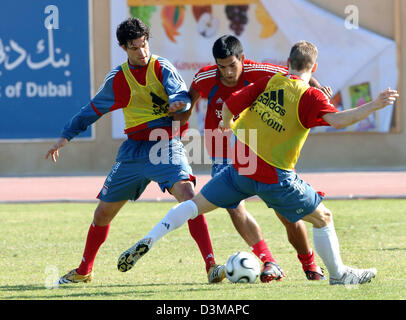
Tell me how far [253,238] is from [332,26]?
12819 mm

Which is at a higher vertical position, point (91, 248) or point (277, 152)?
point (277, 152)

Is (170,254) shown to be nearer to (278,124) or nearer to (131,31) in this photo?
(131,31)

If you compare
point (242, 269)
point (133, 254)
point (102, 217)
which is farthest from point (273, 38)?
point (133, 254)

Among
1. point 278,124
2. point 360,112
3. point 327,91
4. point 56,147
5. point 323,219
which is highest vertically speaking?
point 327,91

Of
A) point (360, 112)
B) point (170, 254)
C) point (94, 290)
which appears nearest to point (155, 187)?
point (170, 254)

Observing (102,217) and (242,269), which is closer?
(242,269)

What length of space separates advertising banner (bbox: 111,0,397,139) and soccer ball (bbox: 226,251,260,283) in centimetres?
1269

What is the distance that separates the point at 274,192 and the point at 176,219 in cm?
74

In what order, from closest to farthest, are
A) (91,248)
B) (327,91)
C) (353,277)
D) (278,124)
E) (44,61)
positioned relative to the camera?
(278,124) → (353,277) → (327,91) → (91,248) → (44,61)

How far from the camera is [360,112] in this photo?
5766 mm

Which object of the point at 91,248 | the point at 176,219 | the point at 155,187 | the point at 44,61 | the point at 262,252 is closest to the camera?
the point at 176,219

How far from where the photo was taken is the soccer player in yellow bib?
610cm

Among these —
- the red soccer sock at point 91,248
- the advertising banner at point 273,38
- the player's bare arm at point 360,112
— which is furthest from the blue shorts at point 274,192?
the advertising banner at point 273,38

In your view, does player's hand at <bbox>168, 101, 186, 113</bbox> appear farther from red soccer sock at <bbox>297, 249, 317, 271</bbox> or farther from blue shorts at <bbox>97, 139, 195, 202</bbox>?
red soccer sock at <bbox>297, 249, 317, 271</bbox>
